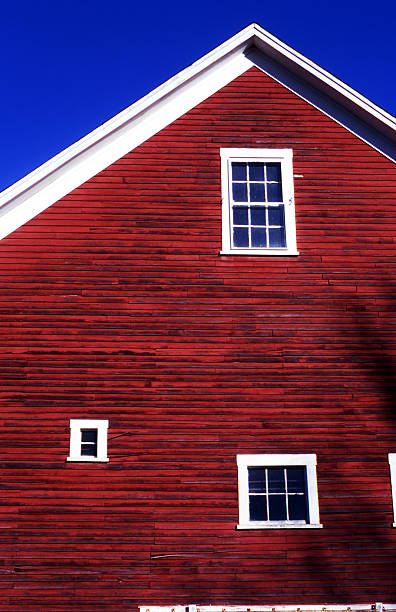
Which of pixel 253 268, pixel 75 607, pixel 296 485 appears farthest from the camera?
pixel 253 268

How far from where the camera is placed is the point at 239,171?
42.2ft

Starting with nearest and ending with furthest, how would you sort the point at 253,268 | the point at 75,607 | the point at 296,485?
1. the point at 75,607
2. the point at 296,485
3. the point at 253,268

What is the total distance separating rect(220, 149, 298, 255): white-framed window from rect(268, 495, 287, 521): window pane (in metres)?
3.98

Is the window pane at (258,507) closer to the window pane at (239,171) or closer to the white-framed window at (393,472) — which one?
the white-framed window at (393,472)

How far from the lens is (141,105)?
12578mm

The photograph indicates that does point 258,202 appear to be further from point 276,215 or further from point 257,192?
point 276,215

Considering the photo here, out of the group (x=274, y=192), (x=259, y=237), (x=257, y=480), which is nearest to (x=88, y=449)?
(x=257, y=480)

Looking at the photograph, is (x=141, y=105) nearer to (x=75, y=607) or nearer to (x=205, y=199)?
(x=205, y=199)

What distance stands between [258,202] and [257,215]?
0.24 m

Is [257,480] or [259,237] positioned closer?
[257,480]

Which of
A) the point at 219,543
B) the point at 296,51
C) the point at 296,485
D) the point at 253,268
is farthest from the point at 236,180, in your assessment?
the point at 219,543

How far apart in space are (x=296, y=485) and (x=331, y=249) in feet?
13.0

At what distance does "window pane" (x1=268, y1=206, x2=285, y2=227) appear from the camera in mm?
12625

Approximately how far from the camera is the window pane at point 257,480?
11328 mm
